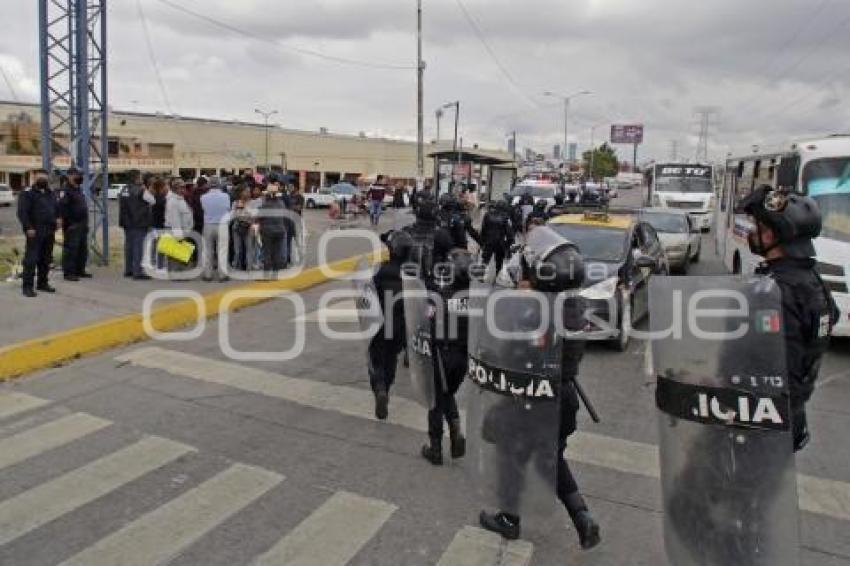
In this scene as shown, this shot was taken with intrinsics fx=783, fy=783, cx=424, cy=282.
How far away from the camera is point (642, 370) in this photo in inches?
330

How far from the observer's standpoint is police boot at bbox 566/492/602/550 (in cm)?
412

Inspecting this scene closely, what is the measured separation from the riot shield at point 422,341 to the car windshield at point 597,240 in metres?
5.02

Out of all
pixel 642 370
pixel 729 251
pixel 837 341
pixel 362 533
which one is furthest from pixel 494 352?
pixel 729 251

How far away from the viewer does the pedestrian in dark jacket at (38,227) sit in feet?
33.7

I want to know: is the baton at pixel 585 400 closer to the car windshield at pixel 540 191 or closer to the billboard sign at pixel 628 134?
the car windshield at pixel 540 191

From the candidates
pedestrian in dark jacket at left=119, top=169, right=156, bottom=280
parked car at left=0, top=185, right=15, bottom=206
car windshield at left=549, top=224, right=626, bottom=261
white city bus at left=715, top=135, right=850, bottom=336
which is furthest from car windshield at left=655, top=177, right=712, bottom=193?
parked car at left=0, top=185, right=15, bottom=206

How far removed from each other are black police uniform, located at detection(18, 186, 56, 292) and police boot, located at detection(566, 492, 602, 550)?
859 centimetres

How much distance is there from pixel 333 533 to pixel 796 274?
2.73 meters

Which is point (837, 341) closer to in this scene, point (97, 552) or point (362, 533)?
point (362, 533)

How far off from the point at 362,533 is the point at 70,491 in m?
1.91

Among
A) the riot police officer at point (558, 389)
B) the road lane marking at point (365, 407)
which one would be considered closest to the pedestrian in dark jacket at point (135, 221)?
the road lane marking at point (365, 407)

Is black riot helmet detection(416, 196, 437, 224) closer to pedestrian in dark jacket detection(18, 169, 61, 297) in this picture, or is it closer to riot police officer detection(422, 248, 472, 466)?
riot police officer detection(422, 248, 472, 466)

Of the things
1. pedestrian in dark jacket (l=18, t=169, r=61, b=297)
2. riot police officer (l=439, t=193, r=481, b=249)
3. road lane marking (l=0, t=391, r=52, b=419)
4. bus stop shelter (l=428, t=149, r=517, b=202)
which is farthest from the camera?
bus stop shelter (l=428, t=149, r=517, b=202)

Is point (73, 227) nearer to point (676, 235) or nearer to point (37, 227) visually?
point (37, 227)
